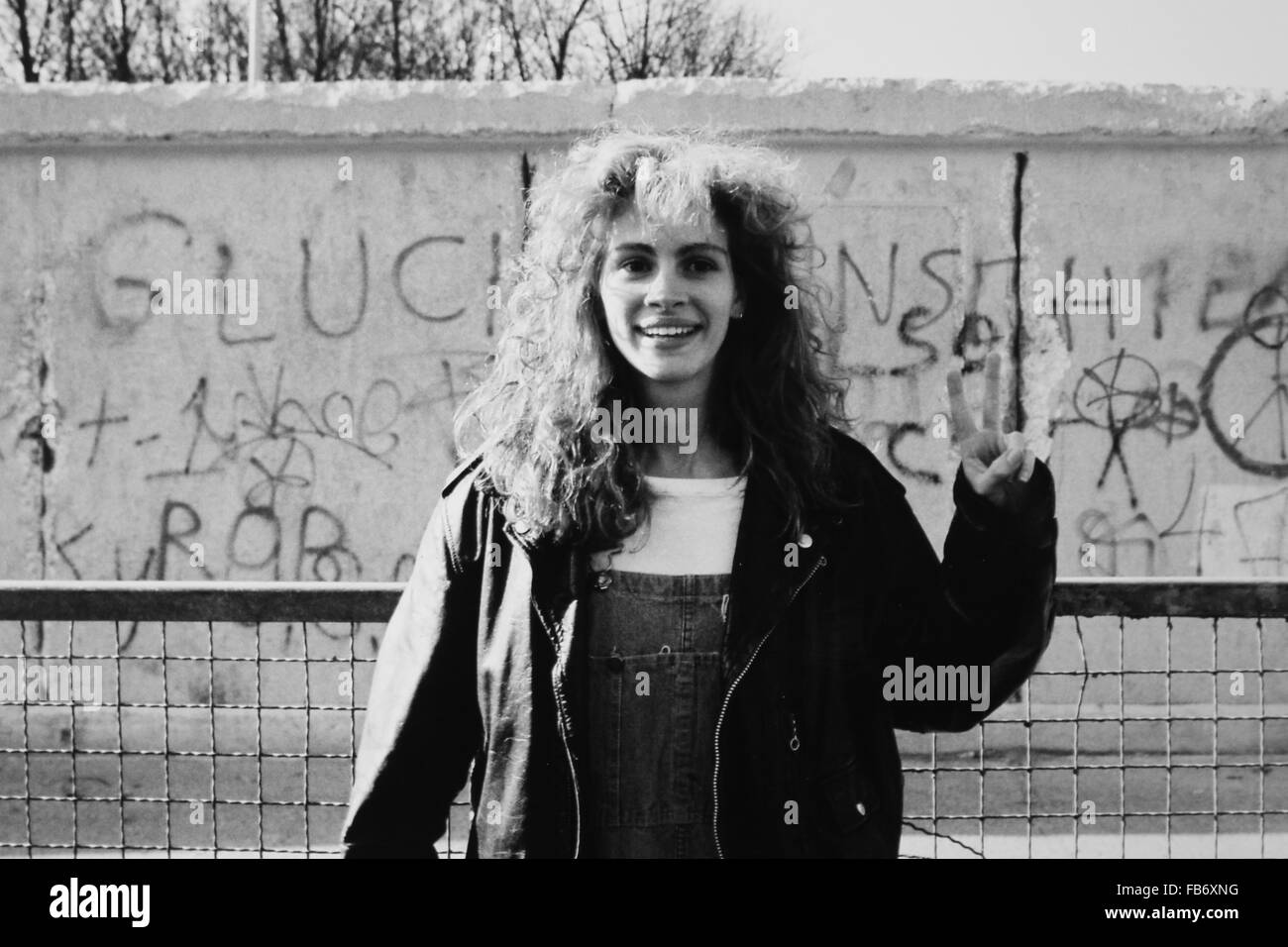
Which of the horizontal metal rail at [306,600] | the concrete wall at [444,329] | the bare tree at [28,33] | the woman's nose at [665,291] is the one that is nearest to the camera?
the woman's nose at [665,291]

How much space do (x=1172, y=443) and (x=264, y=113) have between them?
4.46 meters

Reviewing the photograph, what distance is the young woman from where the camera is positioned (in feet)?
6.37

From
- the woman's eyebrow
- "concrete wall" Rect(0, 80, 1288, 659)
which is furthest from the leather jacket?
"concrete wall" Rect(0, 80, 1288, 659)

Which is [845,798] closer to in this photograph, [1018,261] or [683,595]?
[683,595]

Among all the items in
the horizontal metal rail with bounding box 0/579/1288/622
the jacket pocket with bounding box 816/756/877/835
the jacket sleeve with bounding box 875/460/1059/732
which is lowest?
the jacket pocket with bounding box 816/756/877/835

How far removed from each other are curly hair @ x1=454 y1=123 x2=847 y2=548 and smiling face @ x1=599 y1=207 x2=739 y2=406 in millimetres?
43

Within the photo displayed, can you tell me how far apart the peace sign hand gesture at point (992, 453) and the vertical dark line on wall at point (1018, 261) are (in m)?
3.88

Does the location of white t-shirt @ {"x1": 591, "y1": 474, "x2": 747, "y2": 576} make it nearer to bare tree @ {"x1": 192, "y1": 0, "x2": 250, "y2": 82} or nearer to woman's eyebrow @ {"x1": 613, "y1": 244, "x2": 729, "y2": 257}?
woman's eyebrow @ {"x1": 613, "y1": 244, "x2": 729, "y2": 257}

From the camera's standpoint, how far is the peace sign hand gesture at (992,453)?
2.00 m

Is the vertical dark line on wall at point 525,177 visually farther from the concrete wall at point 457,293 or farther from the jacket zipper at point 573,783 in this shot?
the jacket zipper at point 573,783

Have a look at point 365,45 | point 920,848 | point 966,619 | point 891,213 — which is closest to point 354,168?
point 891,213

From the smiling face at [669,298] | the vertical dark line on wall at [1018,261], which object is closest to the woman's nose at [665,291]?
the smiling face at [669,298]

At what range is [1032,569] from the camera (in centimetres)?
200
